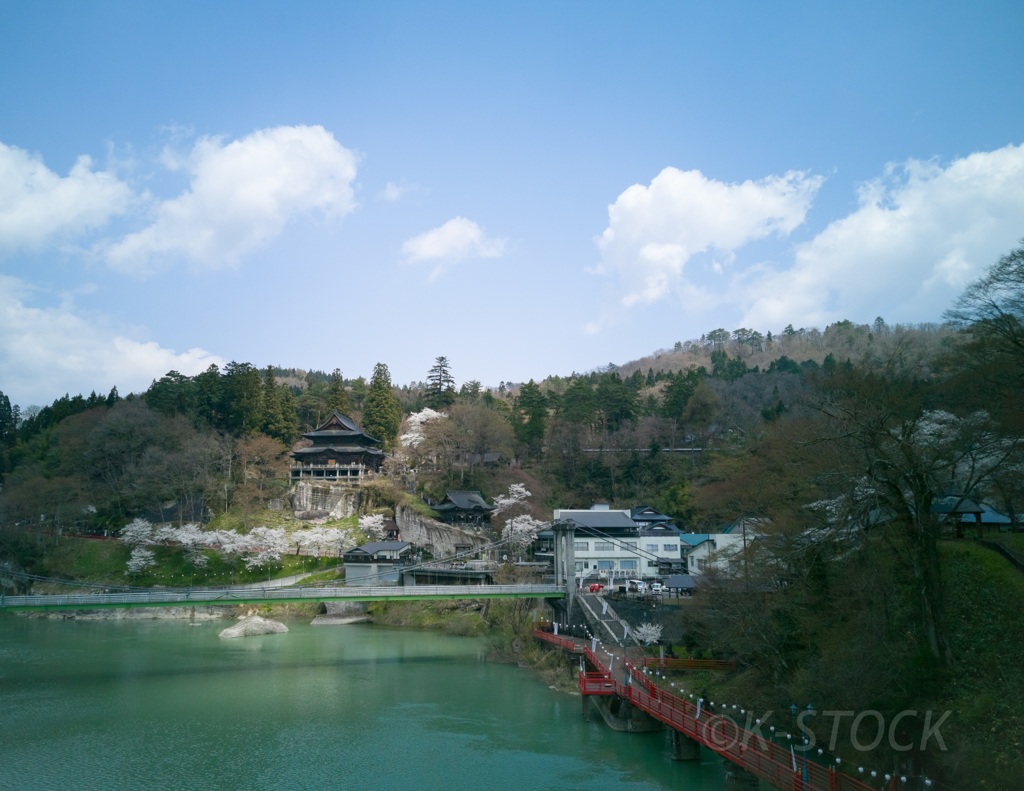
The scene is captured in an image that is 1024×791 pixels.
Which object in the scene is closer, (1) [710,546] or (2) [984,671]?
(2) [984,671]

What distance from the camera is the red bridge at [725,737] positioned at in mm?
10555

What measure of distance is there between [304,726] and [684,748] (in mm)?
9376

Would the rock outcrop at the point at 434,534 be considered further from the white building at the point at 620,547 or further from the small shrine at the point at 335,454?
the small shrine at the point at 335,454

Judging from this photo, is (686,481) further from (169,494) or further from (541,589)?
(169,494)

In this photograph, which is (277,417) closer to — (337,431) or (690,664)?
(337,431)

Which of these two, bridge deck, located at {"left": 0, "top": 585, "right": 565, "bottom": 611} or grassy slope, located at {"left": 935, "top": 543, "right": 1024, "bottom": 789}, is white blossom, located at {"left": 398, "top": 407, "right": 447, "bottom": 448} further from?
grassy slope, located at {"left": 935, "top": 543, "right": 1024, "bottom": 789}

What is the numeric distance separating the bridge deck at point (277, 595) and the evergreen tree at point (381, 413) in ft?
74.2

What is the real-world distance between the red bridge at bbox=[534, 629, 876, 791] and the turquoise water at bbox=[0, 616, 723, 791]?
0.99m

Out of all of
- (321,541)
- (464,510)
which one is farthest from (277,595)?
(464,510)

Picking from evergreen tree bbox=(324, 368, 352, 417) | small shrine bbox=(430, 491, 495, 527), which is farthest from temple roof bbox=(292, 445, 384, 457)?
small shrine bbox=(430, 491, 495, 527)

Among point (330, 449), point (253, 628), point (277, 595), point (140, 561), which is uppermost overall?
point (330, 449)

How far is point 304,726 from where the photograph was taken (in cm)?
1731

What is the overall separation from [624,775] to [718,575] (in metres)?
6.52

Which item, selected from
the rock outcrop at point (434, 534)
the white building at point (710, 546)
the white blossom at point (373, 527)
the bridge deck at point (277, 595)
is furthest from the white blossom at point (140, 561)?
the white building at point (710, 546)
